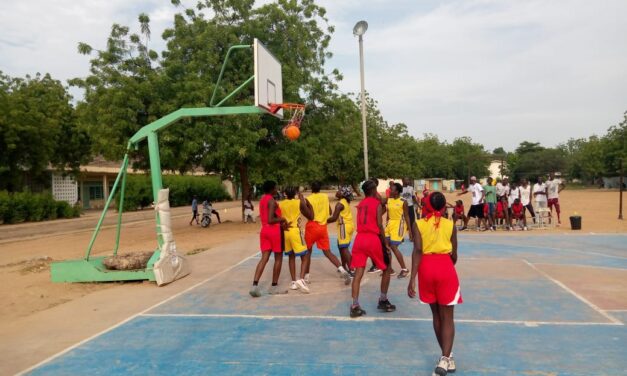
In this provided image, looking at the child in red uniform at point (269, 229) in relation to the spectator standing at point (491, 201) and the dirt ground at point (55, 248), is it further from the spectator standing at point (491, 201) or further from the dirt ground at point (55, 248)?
the spectator standing at point (491, 201)

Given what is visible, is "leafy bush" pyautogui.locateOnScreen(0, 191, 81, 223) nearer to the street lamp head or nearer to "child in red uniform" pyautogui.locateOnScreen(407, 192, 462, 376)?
the street lamp head

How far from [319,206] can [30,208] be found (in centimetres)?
2793

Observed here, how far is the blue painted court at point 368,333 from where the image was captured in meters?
4.75

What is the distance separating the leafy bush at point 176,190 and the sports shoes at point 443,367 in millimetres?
36109

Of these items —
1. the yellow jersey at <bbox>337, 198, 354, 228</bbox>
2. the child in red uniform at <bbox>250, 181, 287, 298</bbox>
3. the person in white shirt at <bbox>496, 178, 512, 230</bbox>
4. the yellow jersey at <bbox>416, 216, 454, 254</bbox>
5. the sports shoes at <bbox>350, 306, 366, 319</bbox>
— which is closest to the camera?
the yellow jersey at <bbox>416, 216, 454, 254</bbox>

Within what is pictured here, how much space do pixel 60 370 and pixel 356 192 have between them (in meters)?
43.8

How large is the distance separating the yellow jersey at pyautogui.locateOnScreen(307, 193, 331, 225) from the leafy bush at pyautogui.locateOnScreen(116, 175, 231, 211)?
105ft

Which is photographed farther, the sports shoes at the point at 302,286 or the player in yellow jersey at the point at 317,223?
the player in yellow jersey at the point at 317,223

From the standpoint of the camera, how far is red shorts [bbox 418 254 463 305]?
4.44 metres

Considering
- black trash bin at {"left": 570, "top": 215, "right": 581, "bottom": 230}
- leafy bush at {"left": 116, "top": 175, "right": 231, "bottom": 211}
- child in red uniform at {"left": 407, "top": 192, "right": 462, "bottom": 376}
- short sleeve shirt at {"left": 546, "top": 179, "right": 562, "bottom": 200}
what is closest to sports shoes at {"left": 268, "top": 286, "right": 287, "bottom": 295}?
child in red uniform at {"left": 407, "top": 192, "right": 462, "bottom": 376}

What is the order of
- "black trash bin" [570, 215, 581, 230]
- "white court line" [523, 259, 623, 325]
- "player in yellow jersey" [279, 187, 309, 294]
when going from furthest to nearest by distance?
1. "black trash bin" [570, 215, 581, 230]
2. "player in yellow jersey" [279, 187, 309, 294]
3. "white court line" [523, 259, 623, 325]

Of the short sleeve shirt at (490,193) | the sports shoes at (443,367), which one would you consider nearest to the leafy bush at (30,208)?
the short sleeve shirt at (490,193)

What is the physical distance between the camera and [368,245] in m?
6.37

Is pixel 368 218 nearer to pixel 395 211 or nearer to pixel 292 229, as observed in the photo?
pixel 292 229
